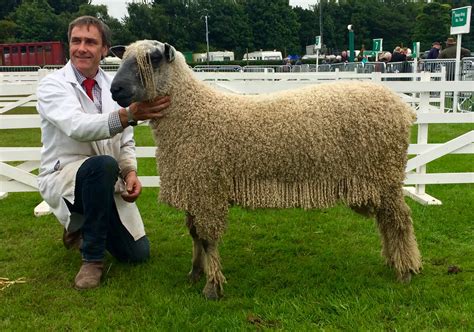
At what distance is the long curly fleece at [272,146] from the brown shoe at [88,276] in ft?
3.11

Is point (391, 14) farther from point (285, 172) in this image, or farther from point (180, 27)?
point (285, 172)

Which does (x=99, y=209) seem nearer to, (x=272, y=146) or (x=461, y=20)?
(x=272, y=146)

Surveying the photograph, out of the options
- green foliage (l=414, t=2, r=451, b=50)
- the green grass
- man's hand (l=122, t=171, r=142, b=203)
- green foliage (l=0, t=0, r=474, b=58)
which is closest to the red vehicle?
green foliage (l=0, t=0, r=474, b=58)

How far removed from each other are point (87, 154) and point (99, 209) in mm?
478

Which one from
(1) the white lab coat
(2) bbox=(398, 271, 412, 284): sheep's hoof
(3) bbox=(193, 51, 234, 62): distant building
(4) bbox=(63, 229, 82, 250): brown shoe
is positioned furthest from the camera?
(3) bbox=(193, 51, 234, 62): distant building

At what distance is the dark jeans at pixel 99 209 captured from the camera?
354cm

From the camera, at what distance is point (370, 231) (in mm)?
4738

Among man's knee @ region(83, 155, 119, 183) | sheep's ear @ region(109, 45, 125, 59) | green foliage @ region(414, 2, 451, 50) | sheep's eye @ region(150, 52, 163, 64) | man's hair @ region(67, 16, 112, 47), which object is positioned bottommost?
man's knee @ region(83, 155, 119, 183)

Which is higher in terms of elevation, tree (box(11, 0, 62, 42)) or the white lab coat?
tree (box(11, 0, 62, 42))

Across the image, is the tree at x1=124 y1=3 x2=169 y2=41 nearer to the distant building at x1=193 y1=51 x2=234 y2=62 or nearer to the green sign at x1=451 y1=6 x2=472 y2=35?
the distant building at x1=193 y1=51 x2=234 y2=62

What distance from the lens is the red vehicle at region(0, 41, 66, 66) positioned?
127 ft

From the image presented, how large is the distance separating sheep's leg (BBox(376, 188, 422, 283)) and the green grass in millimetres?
138

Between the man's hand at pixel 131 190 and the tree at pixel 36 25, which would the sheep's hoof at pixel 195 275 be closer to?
the man's hand at pixel 131 190

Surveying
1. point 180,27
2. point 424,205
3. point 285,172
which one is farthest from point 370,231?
point 180,27
